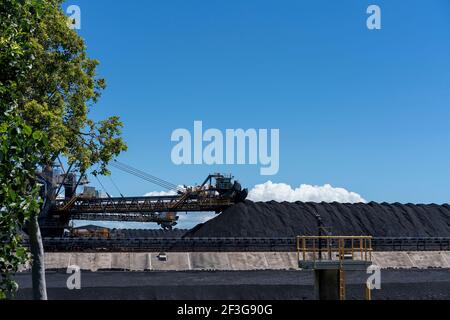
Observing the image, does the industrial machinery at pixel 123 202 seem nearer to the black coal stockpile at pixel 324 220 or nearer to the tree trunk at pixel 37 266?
the black coal stockpile at pixel 324 220

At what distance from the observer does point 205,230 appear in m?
55.3

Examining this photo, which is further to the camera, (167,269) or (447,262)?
(447,262)

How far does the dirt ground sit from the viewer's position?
29.8 m

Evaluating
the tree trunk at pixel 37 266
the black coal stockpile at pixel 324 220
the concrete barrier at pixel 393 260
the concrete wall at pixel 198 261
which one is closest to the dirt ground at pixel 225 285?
the concrete wall at pixel 198 261

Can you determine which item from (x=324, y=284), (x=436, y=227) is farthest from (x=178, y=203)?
(x=324, y=284)

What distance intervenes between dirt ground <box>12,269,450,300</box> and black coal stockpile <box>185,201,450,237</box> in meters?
11.3

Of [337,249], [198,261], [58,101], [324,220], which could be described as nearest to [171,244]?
[198,261]

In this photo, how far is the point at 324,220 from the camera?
57.6 m
